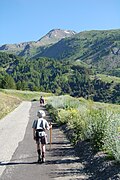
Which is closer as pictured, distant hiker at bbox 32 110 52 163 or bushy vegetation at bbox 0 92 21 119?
distant hiker at bbox 32 110 52 163

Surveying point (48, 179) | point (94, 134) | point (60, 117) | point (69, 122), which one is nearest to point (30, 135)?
point (69, 122)

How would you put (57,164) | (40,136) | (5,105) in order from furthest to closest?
1. (5,105)
2. (40,136)
3. (57,164)

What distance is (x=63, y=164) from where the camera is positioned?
13.8 metres

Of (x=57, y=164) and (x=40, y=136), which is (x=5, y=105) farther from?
(x=57, y=164)

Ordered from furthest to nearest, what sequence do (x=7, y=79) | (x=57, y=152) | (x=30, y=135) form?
1. (x=7, y=79)
2. (x=30, y=135)
3. (x=57, y=152)

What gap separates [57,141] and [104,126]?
18.2 ft

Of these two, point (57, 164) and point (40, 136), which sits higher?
point (40, 136)

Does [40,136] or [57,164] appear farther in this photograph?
[40,136]

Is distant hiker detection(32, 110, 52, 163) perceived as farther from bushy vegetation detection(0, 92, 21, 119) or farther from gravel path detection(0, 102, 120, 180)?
bushy vegetation detection(0, 92, 21, 119)

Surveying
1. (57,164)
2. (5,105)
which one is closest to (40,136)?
(57,164)

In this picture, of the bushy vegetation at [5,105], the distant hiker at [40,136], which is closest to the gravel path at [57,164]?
the distant hiker at [40,136]

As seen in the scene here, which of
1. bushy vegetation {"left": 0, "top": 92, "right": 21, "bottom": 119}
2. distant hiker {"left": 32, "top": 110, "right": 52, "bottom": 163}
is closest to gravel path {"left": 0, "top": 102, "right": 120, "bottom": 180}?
distant hiker {"left": 32, "top": 110, "right": 52, "bottom": 163}

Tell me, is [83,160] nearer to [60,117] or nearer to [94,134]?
[94,134]

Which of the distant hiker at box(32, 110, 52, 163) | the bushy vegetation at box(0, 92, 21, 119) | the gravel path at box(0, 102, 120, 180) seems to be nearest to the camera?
the gravel path at box(0, 102, 120, 180)
